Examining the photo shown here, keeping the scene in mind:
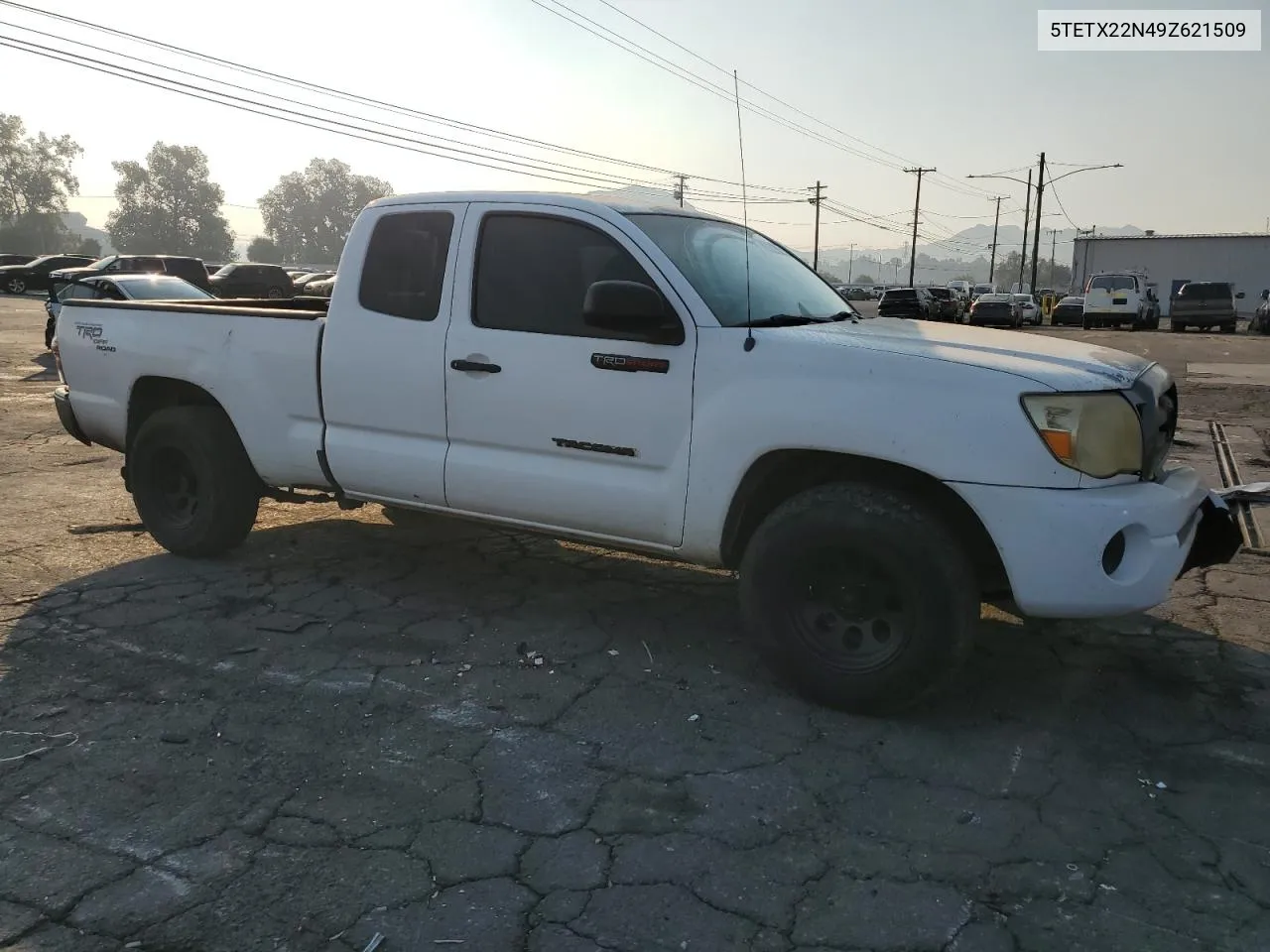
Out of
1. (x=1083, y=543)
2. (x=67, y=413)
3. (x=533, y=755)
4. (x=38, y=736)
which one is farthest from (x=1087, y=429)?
(x=67, y=413)

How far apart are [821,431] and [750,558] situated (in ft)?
1.84

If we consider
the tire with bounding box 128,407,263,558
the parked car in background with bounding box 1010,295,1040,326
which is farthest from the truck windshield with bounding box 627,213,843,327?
the parked car in background with bounding box 1010,295,1040,326

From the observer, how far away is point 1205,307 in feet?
109

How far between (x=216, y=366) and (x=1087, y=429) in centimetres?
412

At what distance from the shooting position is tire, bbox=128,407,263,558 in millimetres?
5047

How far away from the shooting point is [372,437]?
14.8ft

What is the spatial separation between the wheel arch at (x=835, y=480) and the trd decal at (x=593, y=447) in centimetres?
49

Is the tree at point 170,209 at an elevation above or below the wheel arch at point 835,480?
above

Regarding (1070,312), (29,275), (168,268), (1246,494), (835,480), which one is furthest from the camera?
(29,275)

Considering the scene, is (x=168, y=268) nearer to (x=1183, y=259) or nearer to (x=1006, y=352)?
(x=1006, y=352)

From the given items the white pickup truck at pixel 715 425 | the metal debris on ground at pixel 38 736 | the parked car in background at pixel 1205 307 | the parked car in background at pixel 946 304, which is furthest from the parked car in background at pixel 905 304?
the metal debris on ground at pixel 38 736

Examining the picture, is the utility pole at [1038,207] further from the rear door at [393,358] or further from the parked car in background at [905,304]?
the rear door at [393,358]

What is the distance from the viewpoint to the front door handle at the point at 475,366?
161 inches

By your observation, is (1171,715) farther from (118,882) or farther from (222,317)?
(222,317)
